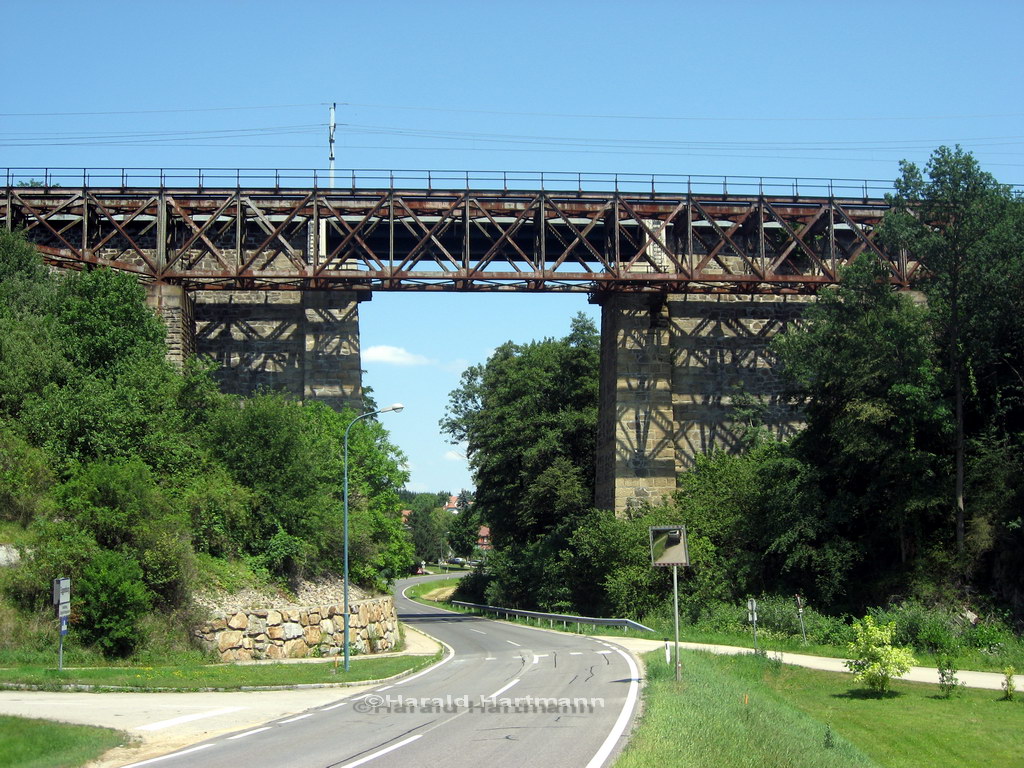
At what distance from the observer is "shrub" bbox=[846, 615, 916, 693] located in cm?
2441

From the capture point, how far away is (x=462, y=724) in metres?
16.7

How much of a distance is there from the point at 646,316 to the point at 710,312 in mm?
5408

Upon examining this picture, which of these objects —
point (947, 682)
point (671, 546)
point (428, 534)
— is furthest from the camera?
point (428, 534)

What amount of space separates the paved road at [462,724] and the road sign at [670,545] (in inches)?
114

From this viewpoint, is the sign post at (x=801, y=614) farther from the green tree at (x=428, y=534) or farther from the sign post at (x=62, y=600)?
the green tree at (x=428, y=534)

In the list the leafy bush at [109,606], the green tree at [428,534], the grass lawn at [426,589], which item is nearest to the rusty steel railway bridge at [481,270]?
the leafy bush at [109,606]

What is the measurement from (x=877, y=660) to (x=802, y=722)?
6139 millimetres

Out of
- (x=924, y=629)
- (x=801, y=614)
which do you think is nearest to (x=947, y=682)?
(x=924, y=629)

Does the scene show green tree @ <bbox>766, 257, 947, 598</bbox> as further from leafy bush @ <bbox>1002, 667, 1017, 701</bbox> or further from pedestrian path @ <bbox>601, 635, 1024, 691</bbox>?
leafy bush @ <bbox>1002, 667, 1017, 701</bbox>

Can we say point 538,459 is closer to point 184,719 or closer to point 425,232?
point 425,232

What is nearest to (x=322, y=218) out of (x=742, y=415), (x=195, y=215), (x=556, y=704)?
(x=195, y=215)

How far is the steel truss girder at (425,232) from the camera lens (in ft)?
142

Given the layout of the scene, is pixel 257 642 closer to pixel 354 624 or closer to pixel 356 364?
pixel 354 624

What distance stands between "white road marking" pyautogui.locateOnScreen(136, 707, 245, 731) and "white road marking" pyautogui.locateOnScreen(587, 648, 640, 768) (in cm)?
735
